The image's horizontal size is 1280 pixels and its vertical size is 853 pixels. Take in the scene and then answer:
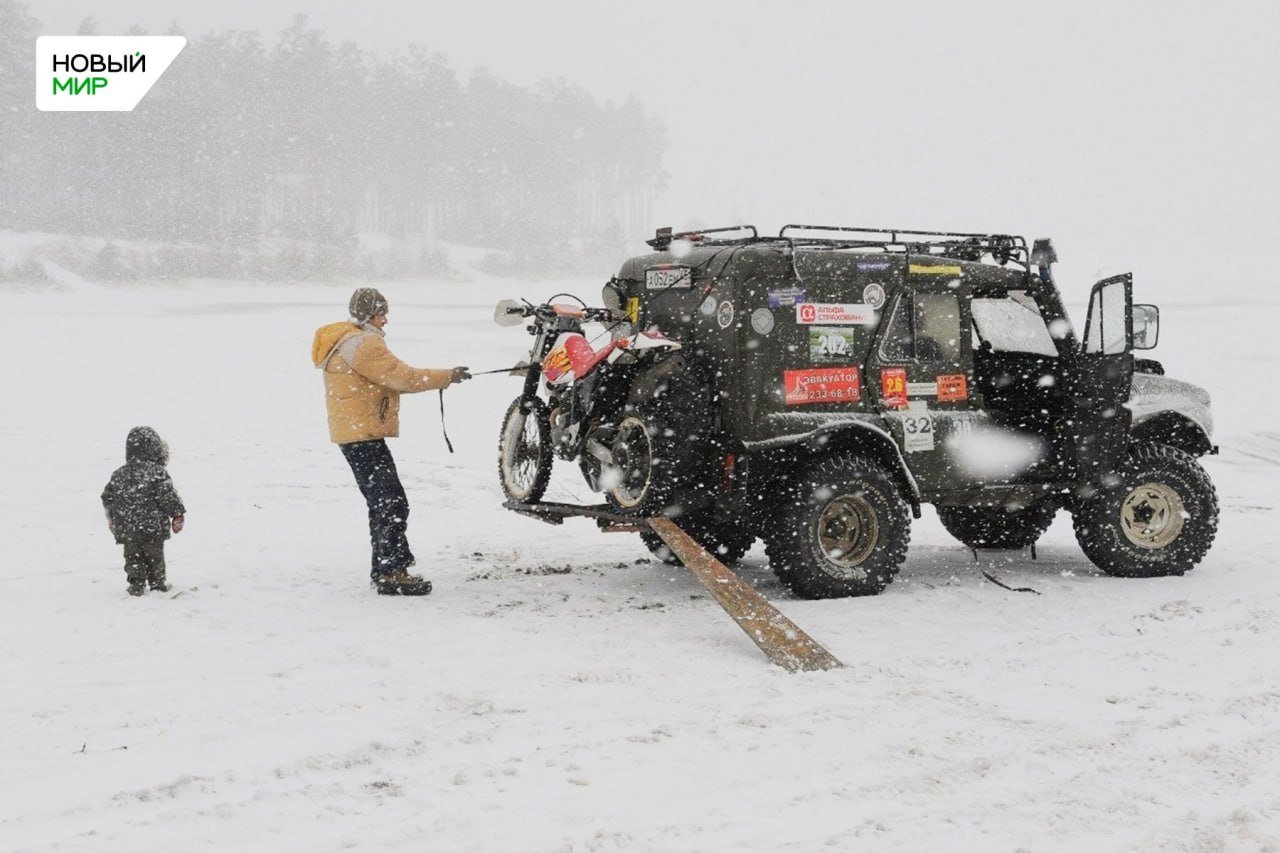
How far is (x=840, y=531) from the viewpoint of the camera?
7.67m

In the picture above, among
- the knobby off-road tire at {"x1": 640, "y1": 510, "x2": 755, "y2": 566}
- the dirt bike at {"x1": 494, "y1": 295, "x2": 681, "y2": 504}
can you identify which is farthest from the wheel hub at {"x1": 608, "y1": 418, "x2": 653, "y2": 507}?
the knobby off-road tire at {"x1": 640, "y1": 510, "x2": 755, "y2": 566}

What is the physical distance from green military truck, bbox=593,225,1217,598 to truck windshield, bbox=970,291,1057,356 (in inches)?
0.6

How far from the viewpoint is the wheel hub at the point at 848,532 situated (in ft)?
24.9

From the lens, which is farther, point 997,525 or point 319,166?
point 319,166

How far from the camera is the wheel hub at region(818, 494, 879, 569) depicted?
7582 millimetres

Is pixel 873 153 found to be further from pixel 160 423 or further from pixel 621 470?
pixel 621 470

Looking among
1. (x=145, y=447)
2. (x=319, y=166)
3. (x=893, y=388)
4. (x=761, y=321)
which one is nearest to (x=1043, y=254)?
(x=893, y=388)

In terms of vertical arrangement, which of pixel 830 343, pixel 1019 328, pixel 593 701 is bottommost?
pixel 593 701

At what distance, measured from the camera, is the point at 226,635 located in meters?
6.17

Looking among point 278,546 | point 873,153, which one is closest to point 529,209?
point 873,153

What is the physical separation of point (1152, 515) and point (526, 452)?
14.6ft

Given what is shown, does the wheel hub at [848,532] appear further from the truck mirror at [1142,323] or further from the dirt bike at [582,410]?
the truck mirror at [1142,323]

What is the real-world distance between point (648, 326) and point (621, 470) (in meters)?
1.22

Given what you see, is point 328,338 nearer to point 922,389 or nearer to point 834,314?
A: point 834,314
